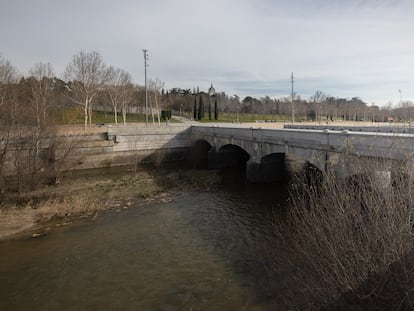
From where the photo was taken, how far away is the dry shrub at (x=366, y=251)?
525cm

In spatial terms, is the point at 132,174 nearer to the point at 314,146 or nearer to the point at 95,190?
the point at 95,190

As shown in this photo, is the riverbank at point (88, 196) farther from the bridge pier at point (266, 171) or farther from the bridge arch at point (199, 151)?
the bridge arch at point (199, 151)

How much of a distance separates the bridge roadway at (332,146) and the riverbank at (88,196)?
14.7 ft

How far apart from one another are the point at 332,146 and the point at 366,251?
9755mm

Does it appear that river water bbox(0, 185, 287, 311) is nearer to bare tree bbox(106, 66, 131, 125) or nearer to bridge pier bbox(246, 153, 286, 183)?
bridge pier bbox(246, 153, 286, 183)

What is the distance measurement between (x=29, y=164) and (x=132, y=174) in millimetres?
9594

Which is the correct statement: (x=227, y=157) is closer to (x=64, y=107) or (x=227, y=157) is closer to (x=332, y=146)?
(x=332, y=146)

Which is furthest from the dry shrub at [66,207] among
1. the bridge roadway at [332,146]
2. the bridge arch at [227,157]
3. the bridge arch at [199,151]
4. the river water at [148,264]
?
the bridge arch at [199,151]

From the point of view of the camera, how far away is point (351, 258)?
5.86m

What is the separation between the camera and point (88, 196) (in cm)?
1933

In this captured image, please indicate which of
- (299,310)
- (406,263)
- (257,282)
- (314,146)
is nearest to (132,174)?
(314,146)

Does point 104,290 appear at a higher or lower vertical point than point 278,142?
lower

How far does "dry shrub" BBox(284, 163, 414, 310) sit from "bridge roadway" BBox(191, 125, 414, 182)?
43.5 inches

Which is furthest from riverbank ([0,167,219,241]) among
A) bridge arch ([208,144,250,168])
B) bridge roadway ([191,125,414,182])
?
bridge roadway ([191,125,414,182])
